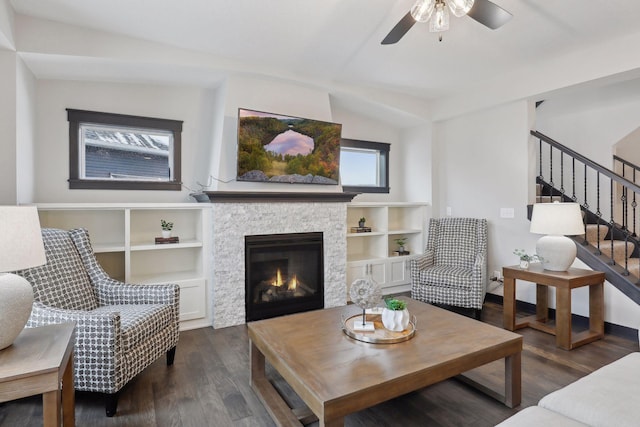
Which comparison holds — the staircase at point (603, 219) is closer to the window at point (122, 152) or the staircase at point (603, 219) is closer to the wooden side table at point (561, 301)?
the wooden side table at point (561, 301)

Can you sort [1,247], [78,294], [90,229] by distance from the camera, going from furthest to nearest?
[90,229] < [78,294] < [1,247]

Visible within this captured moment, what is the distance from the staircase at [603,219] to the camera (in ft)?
10.6

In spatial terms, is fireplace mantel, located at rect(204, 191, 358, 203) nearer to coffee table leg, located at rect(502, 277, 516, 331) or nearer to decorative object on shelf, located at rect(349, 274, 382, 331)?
decorative object on shelf, located at rect(349, 274, 382, 331)

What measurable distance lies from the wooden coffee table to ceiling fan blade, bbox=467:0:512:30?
1985mm

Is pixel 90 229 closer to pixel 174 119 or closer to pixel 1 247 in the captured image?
pixel 174 119

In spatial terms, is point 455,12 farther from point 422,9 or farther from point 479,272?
point 479,272

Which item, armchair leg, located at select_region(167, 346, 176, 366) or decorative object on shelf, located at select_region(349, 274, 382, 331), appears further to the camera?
armchair leg, located at select_region(167, 346, 176, 366)

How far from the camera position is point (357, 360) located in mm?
1816

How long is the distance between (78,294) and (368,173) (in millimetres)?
3937

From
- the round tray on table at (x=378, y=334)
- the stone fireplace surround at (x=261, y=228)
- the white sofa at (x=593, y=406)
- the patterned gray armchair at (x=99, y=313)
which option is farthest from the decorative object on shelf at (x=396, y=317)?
the stone fireplace surround at (x=261, y=228)

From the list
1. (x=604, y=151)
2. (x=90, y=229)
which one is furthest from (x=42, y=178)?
(x=604, y=151)

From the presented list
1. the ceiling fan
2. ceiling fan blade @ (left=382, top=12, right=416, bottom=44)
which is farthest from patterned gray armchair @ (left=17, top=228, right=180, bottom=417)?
the ceiling fan

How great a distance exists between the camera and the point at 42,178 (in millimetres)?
3355

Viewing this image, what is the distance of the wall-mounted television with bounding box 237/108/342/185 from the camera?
3.65 metres
